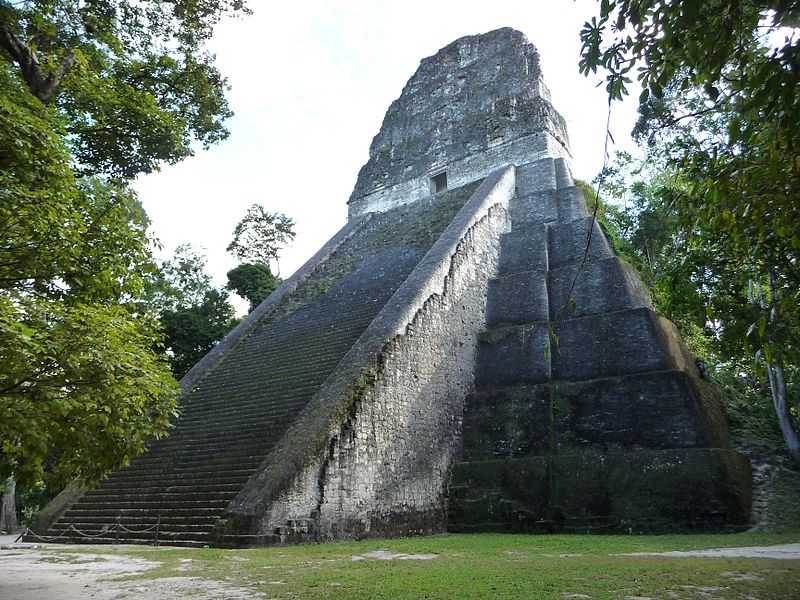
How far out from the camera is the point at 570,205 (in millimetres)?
14594

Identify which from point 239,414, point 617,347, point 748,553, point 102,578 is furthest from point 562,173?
point 102,578

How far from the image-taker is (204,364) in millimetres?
12258

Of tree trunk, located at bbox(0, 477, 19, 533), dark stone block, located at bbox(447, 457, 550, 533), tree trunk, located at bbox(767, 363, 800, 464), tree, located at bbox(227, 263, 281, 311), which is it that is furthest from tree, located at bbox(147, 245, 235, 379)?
tree trunk, located at bbox(767, 363, 800, 464)

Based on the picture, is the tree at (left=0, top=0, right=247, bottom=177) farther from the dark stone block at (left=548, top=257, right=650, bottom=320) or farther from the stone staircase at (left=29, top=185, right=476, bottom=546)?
the dark stone block at (left=548, top=257, right=650, bottom=320)

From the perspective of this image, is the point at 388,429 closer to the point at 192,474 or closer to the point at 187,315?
the point at 192,474

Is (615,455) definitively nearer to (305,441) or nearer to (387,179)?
(305,441)

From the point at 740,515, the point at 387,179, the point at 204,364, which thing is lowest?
the point at 740,515

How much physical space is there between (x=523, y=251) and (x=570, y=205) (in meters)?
2.17

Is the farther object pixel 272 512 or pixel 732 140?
pixel 272 512

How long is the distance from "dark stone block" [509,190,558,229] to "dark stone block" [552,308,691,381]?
4.46 m

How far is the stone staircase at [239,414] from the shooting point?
7.90m

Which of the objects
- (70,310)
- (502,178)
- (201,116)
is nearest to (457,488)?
(70,310)

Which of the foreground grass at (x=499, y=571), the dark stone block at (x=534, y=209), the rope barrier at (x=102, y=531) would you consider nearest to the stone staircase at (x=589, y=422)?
the foreground grass at (x=499, y=571)

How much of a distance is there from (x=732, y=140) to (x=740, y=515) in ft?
22.1
